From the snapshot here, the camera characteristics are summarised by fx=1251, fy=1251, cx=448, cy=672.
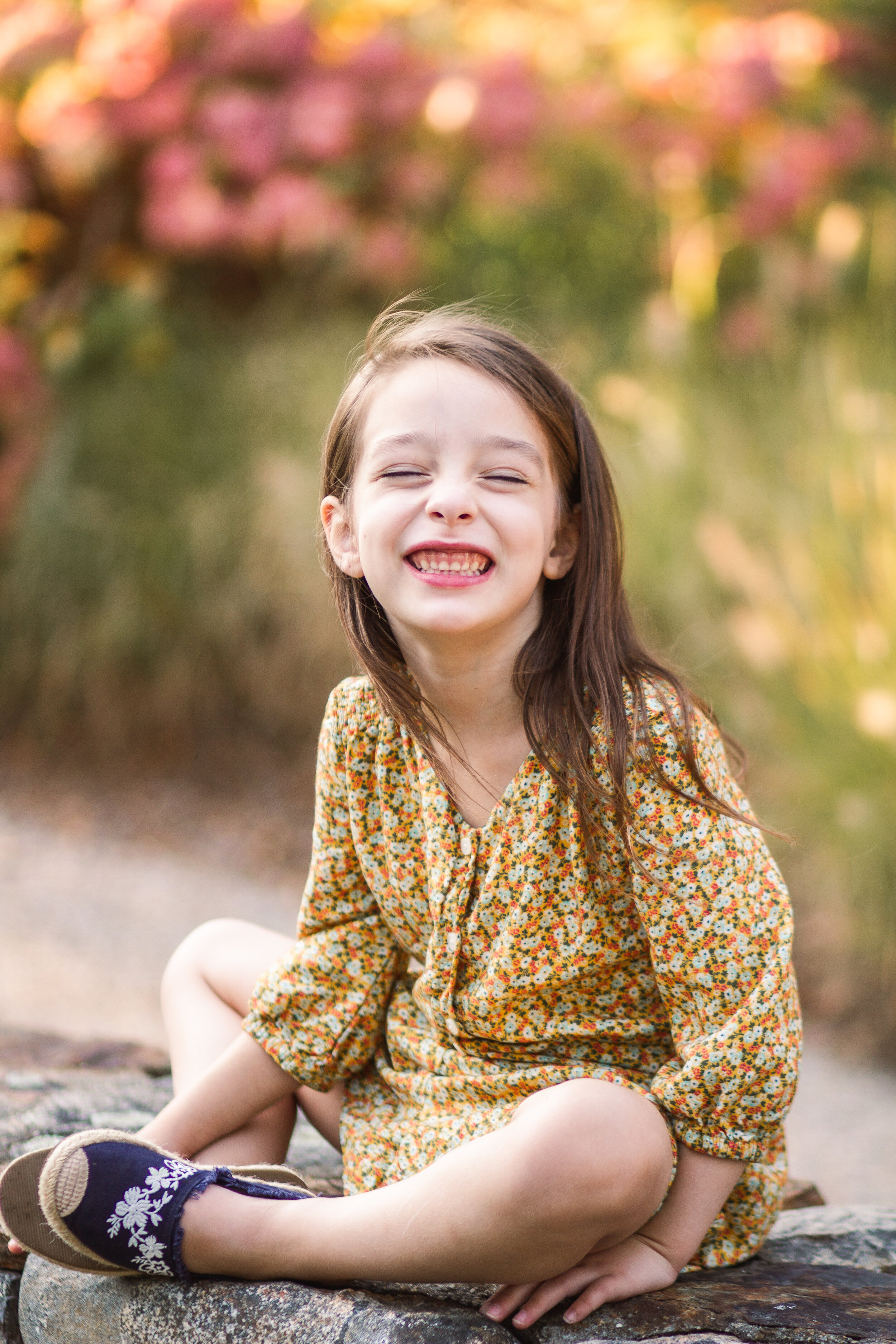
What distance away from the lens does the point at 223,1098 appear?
1501 mm

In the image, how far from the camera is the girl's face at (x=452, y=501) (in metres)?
1.30

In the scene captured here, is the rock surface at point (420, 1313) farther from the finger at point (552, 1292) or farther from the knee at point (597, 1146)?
the knee at point (597, 1146)

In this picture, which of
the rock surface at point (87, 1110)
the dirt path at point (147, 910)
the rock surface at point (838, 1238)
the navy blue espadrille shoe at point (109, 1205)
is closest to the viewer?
the navy blue espadrille shoe at point (109, 1205)

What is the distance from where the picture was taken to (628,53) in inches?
214

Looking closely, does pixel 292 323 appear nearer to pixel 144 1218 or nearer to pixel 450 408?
pixel 450 408

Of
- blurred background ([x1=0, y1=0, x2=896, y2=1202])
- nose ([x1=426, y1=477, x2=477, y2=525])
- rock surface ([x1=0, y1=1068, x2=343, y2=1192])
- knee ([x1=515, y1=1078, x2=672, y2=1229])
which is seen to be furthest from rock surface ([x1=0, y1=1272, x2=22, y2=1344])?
blurred background ([x1=0, y1=0, x2=896, y2=1202])

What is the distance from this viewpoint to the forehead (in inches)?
52.7

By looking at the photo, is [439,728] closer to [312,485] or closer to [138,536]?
[312,485]

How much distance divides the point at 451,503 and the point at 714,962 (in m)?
0.54

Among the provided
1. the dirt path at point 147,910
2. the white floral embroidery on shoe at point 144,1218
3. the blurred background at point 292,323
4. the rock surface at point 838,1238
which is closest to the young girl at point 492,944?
the white floral embroidery on shoe at point 144,1218

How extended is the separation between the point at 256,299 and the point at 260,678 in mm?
1847

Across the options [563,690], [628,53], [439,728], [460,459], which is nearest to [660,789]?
[563,690]

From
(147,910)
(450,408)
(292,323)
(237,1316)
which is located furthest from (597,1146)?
(292,323)

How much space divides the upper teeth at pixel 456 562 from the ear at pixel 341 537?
145 mm
